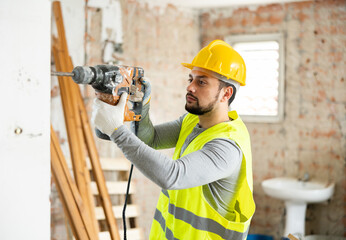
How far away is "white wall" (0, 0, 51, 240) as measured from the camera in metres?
0.88

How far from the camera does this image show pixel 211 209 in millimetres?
1456

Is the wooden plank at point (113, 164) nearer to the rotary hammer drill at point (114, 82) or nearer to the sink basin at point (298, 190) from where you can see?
the sink basin at point (298, 190)

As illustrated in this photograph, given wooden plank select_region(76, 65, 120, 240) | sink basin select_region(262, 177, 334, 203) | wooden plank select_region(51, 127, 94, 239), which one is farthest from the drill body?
sink basin select_region(262, 177, 334, 203)

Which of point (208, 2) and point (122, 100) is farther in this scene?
point (208, 2)

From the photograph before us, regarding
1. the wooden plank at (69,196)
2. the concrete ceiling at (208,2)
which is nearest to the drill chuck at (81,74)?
the wooden plank at (69,196)

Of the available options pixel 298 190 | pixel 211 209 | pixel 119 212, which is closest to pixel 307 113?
pixel 298 190

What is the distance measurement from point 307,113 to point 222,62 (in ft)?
8.07

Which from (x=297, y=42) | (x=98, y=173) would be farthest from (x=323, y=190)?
(x=98, y=173)

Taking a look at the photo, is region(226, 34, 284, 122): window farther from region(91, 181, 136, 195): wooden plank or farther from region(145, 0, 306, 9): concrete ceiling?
region(91, 181, 136, 195): wooden plank

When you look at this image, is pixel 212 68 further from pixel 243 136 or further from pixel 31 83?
pixel 31 83

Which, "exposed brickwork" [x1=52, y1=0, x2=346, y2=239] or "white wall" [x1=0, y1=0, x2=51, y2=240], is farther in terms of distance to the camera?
"exposed brickwork" [x1=52, y1=0, x2=346, y2=239]

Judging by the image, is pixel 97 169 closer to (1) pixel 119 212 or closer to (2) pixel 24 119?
(1) pixel 119 212

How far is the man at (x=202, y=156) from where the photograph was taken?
49.0 inches

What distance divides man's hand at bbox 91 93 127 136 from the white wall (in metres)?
0.33
